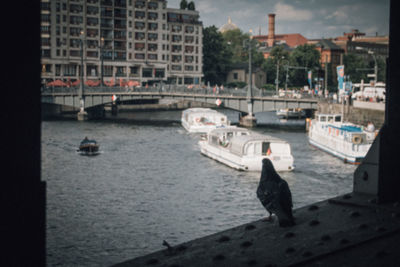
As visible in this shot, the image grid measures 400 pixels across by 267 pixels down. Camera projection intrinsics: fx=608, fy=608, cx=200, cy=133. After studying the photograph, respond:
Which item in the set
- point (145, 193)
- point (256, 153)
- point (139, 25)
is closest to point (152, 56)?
point (139, 25)

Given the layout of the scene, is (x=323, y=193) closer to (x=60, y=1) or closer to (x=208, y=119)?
(x=208, y=119)

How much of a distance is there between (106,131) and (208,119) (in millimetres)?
10890

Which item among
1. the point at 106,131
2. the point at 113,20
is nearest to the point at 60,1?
the point at 113,20

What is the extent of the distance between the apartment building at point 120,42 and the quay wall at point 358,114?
43.8 metres

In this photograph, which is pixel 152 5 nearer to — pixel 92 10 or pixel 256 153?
pixel 92 10

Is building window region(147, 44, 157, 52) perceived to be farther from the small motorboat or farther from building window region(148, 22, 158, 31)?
the small motorboat

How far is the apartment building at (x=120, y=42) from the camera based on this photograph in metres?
108

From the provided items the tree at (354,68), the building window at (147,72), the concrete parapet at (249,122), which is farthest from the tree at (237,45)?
the concrete parapet at (249,122)

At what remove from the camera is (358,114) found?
61719 millimetres

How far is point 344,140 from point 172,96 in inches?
1706

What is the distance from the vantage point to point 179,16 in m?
130

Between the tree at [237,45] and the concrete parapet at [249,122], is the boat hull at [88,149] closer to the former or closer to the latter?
the concrete parapet at [249,122]

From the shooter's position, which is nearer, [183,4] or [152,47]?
[152,47]

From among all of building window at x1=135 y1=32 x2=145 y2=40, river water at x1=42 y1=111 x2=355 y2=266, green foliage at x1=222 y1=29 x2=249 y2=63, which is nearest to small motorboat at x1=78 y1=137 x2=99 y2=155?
river water at x1=42 y1=111 x2=355 y2=266
